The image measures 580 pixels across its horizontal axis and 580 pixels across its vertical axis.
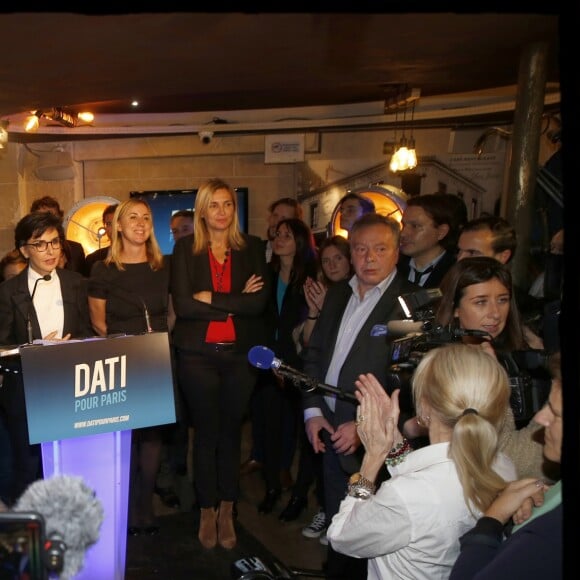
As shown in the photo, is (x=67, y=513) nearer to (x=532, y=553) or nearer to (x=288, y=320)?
(x=532, y=553)

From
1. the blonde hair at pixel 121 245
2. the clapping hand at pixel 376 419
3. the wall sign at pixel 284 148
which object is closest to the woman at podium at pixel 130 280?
the blonde hair at pixel 121 245

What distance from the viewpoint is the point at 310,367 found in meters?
2.95

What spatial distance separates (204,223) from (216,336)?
56 cm

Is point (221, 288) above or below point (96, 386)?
above

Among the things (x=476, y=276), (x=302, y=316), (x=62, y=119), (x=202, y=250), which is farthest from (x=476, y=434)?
(x=62, y=119)

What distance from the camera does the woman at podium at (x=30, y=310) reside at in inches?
117

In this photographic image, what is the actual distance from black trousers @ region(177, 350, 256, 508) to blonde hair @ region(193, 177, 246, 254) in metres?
0.52

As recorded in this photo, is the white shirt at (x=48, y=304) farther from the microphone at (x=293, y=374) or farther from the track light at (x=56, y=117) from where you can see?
the track light at (x=56, y=117)

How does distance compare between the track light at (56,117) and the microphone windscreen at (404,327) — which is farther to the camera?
the track light at (56,117)

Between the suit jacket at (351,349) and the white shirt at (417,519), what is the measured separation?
83 cm

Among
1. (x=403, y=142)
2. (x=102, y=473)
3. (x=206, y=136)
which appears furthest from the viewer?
(x=206, y=136)

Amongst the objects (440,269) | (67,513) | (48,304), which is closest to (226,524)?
(48,304)

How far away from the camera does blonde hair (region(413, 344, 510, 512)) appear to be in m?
1.55

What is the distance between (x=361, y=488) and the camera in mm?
1696
